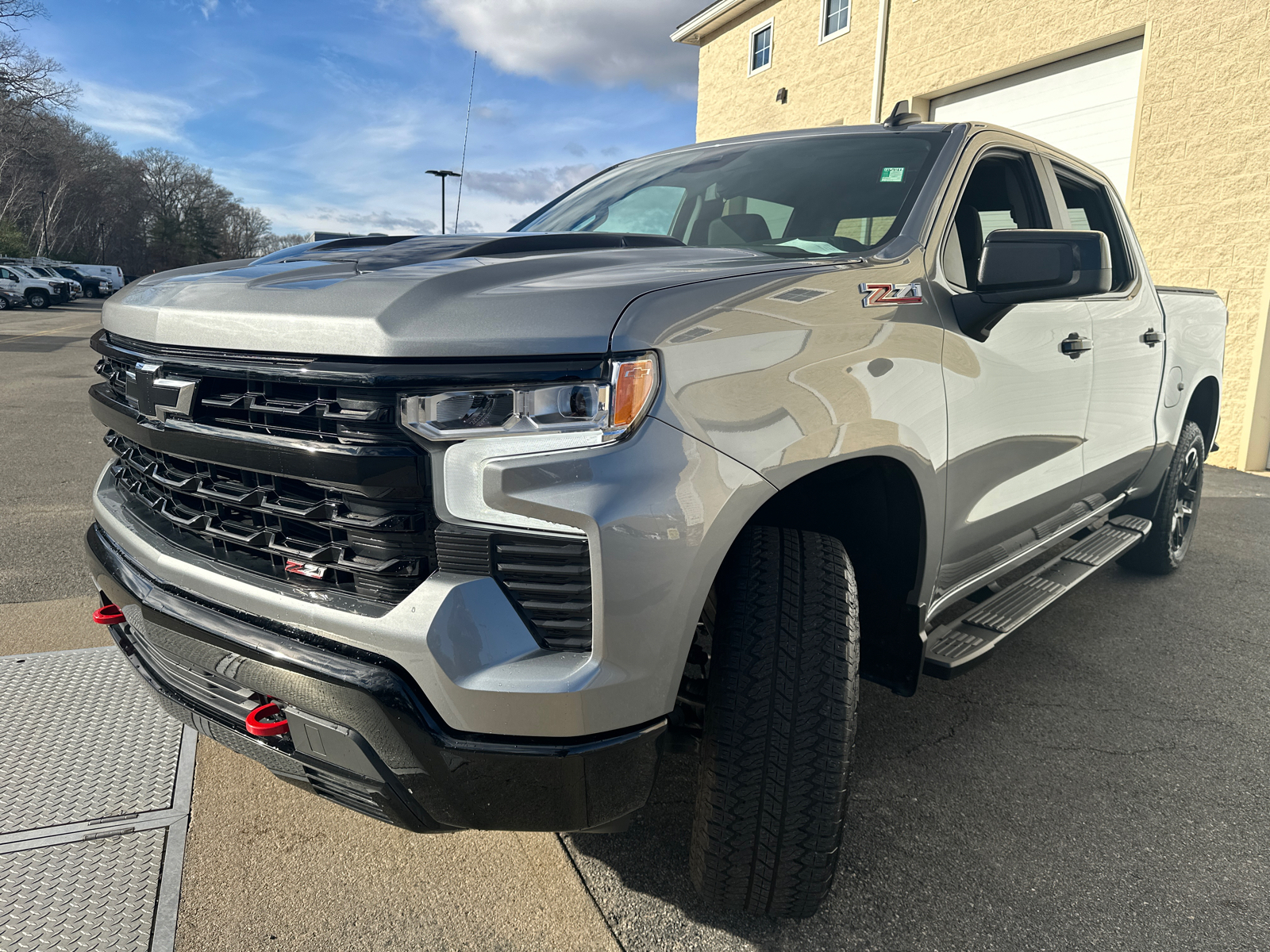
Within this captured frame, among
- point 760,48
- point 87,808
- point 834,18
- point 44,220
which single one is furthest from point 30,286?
point 44,220

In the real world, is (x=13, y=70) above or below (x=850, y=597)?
above

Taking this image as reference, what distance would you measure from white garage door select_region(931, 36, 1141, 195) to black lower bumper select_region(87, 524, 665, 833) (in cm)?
803

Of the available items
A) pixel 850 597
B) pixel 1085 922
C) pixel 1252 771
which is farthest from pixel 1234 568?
pixel 850 597

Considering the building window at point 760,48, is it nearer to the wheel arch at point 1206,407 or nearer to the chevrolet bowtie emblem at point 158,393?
the wheel arch at point 1206,407

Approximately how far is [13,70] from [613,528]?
43.1m

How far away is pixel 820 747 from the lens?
5.24ft

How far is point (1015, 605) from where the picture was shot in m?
2.62

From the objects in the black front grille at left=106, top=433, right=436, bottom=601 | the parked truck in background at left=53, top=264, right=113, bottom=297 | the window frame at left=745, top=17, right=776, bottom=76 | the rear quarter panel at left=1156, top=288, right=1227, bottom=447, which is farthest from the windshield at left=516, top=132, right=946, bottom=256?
the parked truck in background at left=53, top=264, right=113, bottom=297

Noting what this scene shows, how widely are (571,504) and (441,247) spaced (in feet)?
3.11

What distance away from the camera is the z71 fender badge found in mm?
1827

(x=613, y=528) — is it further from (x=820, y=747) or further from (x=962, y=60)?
(x=962, y=60)

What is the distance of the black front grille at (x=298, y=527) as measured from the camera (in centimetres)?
138

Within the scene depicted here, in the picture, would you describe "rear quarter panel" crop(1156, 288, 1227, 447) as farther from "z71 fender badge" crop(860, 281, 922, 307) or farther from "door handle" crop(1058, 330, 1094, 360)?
"z71 fender badge" crop(860, 281, 922, 307)

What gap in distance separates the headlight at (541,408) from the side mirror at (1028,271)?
110cm
